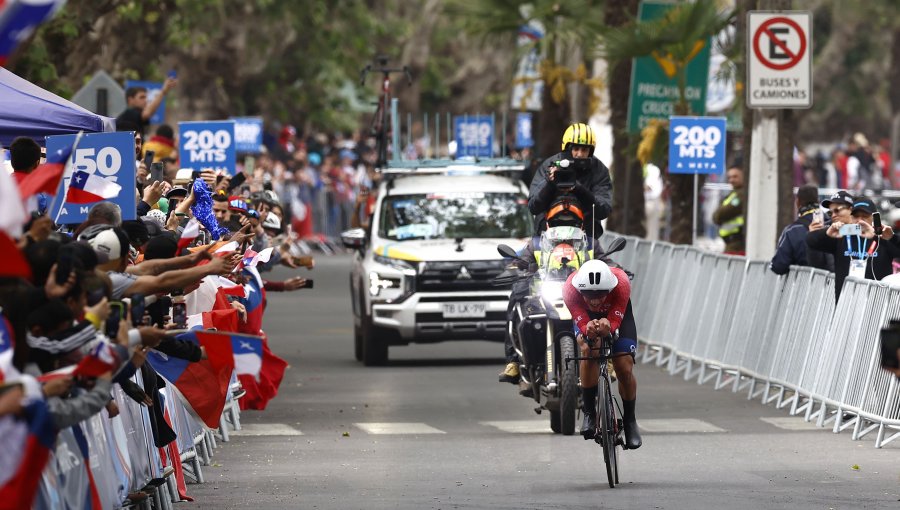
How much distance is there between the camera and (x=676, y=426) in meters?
17.0

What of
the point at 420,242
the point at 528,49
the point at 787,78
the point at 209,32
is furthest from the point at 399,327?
the point at 209,32

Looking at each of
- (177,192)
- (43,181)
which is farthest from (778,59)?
(43,181)

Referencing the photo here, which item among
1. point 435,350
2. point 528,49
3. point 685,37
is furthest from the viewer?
point 528,49

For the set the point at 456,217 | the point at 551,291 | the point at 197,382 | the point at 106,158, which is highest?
the point at 106,158

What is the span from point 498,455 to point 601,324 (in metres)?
1.79

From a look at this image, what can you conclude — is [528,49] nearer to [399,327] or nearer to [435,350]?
[435,350]

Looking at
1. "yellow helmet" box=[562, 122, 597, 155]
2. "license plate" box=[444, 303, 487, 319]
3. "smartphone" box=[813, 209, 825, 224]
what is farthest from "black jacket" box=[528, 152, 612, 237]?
"license plate" box=[444, 303, 487, 319]

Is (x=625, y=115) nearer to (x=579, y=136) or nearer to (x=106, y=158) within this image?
(x=579, y=136)

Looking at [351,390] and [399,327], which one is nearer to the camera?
[351,390]

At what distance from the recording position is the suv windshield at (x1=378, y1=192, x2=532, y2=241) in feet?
75.9

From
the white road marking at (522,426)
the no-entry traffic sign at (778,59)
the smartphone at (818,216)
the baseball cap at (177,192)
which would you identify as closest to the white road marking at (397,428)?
the white road marking at (522,426)

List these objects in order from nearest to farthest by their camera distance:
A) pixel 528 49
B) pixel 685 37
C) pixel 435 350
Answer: pixel 435 350 < pixel 685 37 < pixel 528 49

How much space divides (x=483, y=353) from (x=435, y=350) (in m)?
1.09

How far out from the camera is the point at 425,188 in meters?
23.5
